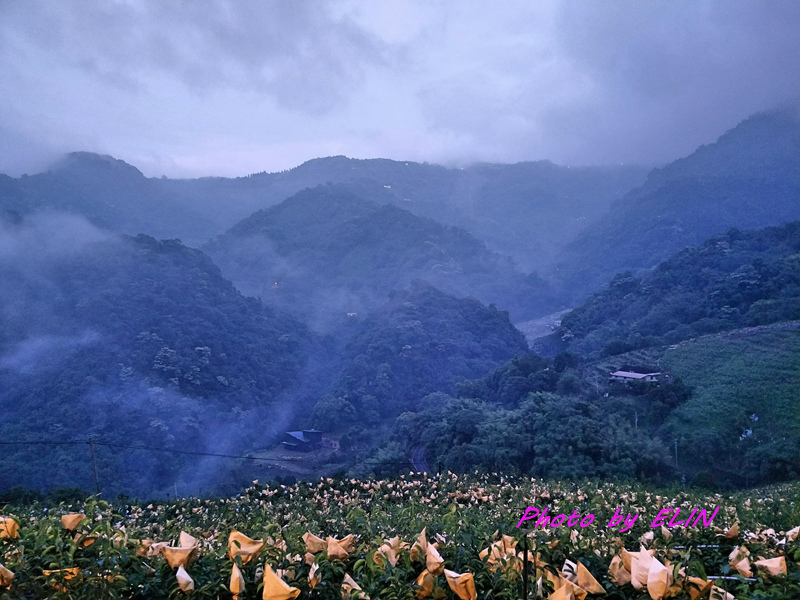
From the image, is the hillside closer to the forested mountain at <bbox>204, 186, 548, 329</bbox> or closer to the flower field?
the flower field

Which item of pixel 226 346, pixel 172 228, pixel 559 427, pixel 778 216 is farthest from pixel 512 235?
pixel 559 427

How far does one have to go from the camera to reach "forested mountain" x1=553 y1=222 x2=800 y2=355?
28375 mm

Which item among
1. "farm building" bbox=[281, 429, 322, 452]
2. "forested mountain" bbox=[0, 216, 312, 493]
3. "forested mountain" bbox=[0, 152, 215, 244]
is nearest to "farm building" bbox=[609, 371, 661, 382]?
"farm building" bbox=[281, 429, 322, 452]

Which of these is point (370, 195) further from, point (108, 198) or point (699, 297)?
point (699, 297)

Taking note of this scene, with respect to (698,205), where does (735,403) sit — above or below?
below

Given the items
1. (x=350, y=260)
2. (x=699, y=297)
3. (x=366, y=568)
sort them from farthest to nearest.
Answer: (x=350, y=260), (x=699, y=297), (x=366, y=568)

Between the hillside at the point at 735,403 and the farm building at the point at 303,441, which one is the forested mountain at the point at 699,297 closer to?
the hillside at the point at 735,403

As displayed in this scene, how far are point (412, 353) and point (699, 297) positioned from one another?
659 inches

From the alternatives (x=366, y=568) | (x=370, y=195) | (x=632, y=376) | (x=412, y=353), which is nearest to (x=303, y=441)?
(x=412, y=353)

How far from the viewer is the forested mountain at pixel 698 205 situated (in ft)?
188

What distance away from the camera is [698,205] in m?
60.4

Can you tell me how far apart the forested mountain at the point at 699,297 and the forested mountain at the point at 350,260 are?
16473 millimetres

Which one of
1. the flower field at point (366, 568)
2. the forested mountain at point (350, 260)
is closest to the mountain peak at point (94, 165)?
the forested mountain at point (350, 260)

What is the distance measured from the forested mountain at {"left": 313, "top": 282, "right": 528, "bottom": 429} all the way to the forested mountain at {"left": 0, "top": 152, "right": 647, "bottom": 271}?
29840 millimetres
